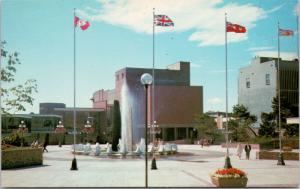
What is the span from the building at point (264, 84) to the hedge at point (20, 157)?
2220 inches

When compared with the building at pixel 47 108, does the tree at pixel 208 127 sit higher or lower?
lower

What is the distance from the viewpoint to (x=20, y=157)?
31953 mm

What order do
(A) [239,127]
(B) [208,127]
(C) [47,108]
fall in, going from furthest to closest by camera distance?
(C) [47,108] < (B) [208,127] < (A) [239,127]

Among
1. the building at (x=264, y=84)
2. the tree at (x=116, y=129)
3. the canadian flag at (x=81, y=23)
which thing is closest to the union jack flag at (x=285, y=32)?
the canadian flag at (x=81, y=23)

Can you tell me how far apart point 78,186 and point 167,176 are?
241 inches

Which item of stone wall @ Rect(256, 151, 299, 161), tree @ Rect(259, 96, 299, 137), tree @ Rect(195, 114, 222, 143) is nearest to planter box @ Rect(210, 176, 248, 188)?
stone wall @ Rect(256, 151, 299, 161)

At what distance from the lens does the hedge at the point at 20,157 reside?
99.4 ft

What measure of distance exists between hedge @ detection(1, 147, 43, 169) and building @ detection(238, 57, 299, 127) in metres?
56.4

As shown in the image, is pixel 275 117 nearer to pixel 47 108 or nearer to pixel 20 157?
pixel 20 157

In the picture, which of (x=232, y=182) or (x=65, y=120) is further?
(x=65, y=120)

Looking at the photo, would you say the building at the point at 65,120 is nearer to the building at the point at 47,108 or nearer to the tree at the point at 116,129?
the building at the point at 47,108

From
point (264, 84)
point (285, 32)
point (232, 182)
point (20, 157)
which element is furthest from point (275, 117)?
point (232, 182)

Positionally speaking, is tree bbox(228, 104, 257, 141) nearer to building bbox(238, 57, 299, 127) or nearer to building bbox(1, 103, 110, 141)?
building bbox(238, 57, 299, 127)

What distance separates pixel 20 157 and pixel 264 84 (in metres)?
64.4
